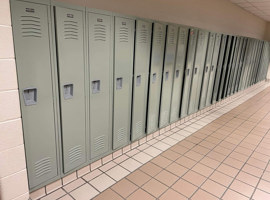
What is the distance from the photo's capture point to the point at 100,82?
2.48 m

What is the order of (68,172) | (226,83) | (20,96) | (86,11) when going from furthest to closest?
(226,83) < (68,172) < (86,11) < (20,96)

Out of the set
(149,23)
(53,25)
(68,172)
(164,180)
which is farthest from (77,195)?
(149,23)

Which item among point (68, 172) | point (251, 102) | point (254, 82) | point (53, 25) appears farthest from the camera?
point (254, 82)

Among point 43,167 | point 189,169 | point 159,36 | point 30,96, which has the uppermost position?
point 159,36

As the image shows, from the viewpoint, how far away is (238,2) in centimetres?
618

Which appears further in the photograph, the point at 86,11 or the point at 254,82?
the point at 254,82

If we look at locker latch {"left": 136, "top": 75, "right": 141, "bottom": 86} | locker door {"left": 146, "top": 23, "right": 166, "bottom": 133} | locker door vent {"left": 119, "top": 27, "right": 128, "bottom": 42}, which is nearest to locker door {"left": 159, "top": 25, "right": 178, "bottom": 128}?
locker door {"left": 146, "top": 23, "right": 166, "bottom": 133}

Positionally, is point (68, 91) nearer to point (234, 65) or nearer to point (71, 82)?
point (71, 82)

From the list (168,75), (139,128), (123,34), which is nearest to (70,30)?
(123,34)

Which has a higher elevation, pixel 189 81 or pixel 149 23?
pixel 149 23

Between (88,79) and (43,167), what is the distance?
1118mm

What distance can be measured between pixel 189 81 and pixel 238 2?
3912 millimetres

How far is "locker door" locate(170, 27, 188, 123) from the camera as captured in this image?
3721 mm

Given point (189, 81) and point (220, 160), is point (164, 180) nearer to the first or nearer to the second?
point (220, 160)
